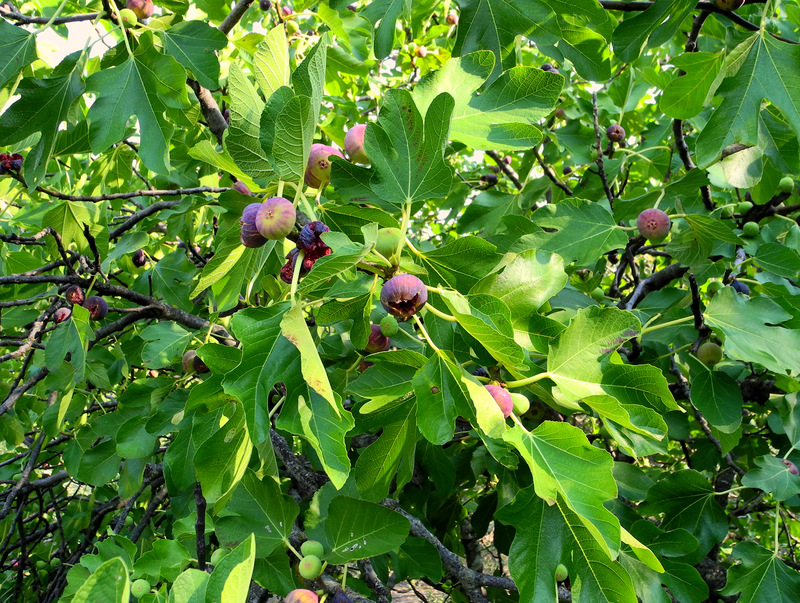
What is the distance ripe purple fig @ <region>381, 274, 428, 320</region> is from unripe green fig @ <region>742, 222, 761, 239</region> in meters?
1.42

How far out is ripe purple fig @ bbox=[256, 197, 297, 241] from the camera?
983mm

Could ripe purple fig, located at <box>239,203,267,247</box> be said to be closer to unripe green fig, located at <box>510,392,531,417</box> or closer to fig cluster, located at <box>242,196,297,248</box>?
fig cluster, located at <box>242,196,297,248</box>

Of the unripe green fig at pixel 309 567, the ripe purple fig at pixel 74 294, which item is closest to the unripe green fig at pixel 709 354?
the unripe green fig at pixel 309 567

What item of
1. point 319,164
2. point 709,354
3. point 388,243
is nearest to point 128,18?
point 319,164

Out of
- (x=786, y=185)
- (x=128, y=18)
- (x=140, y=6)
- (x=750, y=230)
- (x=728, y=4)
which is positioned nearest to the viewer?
(x=728, y=4)

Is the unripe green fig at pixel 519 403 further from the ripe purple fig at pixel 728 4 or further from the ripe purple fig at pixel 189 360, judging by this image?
the ripe purple fig at pixel 189 360

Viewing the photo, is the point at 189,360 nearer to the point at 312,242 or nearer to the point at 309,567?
the point at 309,567

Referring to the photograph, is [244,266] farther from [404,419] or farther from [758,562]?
[758,562]

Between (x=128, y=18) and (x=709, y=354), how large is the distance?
188 cm

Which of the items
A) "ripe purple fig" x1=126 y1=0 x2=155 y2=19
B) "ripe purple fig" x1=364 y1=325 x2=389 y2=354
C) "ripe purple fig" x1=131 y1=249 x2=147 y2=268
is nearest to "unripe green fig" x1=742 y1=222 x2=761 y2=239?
"ripe purple fig" x1=364 y1=325 x2=389 y2=354

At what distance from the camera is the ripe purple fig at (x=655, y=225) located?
177 cm

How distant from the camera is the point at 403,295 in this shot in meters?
0.92

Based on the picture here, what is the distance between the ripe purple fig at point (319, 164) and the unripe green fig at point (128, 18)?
82 cm

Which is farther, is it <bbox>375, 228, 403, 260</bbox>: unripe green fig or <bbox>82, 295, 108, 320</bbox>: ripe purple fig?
<bbox>82, 295, 108, 320</bbox>: ripe purple fig
